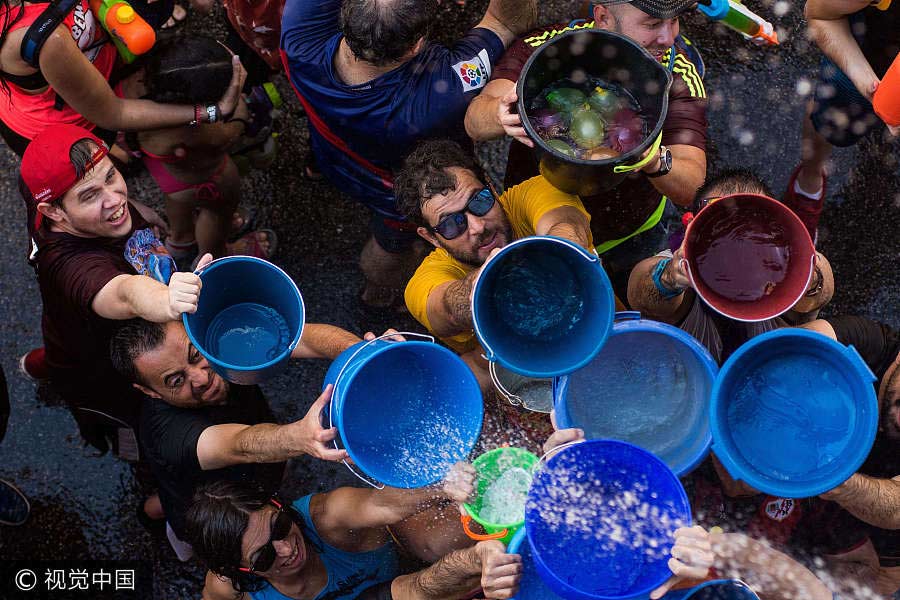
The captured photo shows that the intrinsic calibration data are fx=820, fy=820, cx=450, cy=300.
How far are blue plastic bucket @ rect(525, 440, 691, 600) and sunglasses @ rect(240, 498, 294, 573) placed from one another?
940 mm

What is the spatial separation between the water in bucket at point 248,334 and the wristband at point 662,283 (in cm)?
129

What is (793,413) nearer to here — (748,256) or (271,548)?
(748,256)

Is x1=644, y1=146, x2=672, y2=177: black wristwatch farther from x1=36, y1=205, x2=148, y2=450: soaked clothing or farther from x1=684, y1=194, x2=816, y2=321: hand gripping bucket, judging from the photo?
x1=36, y1=205, x2=148, y2=450: soaked clothing

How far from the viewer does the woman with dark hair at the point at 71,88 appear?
2.75 m

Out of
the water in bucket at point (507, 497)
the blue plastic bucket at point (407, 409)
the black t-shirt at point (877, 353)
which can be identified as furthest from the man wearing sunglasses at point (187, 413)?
the black t-shirt at point (877, 353)

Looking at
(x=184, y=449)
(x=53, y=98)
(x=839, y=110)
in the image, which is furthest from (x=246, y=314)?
(x=839, y=110)

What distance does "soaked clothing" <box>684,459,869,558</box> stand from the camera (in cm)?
305

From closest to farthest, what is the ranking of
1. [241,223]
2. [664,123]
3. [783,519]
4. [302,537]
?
[664,123]
[302,537]
[783,519]
[241,223]

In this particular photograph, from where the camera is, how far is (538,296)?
257 cm

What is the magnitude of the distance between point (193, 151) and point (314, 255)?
907mm

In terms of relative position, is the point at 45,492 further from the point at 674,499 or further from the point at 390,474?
the point at 674,499

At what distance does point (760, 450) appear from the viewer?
93.5 inches

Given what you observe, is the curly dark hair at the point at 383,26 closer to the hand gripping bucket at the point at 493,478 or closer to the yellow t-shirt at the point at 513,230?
the yellow t-shirt at the point at 513,230

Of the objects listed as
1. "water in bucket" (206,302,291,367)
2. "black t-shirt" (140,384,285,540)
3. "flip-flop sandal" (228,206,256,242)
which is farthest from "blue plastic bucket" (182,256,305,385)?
"flip-flop sandal" (228,206,256,242)
